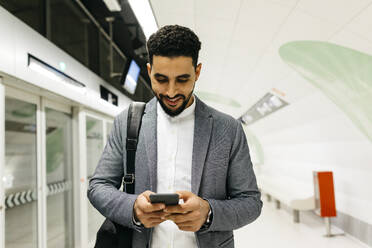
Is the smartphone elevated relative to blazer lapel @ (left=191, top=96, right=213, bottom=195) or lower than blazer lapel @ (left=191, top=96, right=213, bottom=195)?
lower

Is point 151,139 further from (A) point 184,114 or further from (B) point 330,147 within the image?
(B) point 330,147

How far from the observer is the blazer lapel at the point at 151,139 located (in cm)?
114

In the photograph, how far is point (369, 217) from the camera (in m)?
4.90

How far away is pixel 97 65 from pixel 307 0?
4099 mm

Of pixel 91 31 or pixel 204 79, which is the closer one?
pixel 91 31

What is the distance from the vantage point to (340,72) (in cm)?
420

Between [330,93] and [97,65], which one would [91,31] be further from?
[330,93]

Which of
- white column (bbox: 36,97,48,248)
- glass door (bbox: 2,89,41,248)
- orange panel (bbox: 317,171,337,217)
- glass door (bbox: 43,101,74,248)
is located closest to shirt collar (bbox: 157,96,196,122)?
glass door (bbox: 2,89,41,248)

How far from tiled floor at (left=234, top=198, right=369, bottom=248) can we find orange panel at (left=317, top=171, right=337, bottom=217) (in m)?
0.46

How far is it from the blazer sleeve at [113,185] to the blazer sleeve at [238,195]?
0.27 metres

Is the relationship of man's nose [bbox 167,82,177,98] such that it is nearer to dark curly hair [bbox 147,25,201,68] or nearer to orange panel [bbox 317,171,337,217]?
dark curly hair [bbox 147,25,201,68]

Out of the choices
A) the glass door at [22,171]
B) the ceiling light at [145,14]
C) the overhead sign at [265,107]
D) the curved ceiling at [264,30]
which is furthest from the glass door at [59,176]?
the overhead sign at [265,107]

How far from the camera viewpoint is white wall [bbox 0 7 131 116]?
2.86m

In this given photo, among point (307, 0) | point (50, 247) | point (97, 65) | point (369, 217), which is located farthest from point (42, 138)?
point (369, 217)
